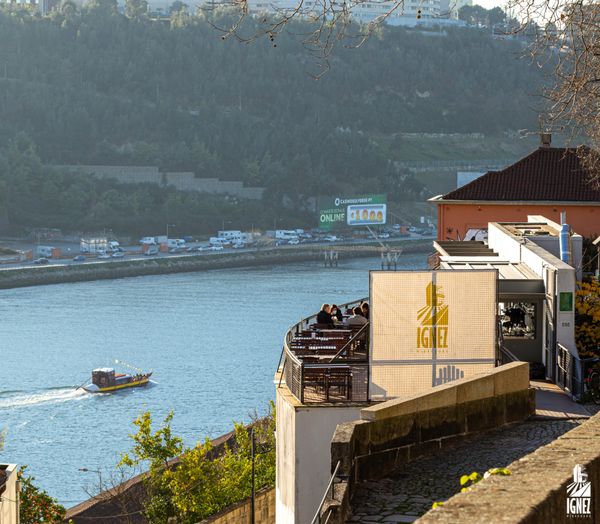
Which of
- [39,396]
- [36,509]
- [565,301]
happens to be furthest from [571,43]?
[39,396]

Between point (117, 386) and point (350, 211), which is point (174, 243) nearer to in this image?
point (350, 211)

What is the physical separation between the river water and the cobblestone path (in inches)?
613

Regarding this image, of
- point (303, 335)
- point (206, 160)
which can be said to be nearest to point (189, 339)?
point (303, 335)

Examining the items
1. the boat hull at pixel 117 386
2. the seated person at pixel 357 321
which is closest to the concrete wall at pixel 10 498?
the seated person at pixel 357 321

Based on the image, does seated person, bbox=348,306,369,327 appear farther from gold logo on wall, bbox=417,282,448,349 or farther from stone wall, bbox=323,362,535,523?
stone wall, bbox=323,362,535,523

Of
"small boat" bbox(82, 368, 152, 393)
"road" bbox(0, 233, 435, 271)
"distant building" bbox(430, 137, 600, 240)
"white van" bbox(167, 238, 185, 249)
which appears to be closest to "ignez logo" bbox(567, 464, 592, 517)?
"distant building" bbox(430, 137, 600, 240)

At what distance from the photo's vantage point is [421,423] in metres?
4.48

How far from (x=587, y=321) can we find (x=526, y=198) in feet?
29.7

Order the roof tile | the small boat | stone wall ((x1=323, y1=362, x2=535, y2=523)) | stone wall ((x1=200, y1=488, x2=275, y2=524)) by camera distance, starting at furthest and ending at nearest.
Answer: the small boat → the roof tile → stone wall ((x1=200, y1=488, x2=275, y2=524)) → stone wall ((x1=323, y1=362, x2=535, y2=523))

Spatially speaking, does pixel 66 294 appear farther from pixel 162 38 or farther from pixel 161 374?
pixel 162 38

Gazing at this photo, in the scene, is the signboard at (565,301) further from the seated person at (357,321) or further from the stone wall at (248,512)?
the stone wall at (248,512)

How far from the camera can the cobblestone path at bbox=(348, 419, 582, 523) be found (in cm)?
382

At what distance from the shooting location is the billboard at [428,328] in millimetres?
5570

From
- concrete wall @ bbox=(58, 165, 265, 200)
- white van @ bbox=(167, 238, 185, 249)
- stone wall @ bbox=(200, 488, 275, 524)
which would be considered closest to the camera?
stone wall @ bbox=(200, 488, 275, 524)
